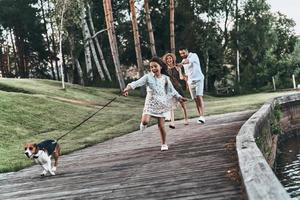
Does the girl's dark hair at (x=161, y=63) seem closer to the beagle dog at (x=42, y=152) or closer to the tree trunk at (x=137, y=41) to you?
the beagle dog at (x=42, y=152)

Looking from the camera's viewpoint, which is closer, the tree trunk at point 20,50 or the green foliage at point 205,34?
the green foliage at point 205,34

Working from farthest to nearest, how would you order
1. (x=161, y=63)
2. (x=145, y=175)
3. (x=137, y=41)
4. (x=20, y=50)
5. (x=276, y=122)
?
1. (x=20, y=50)
2. (x=137, y=41)
3. (x=276, y=122)
4. (x=161, y=63)
5. (x=145, y=175)

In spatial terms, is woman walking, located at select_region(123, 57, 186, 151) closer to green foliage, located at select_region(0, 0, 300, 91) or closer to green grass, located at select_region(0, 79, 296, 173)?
green grass, located at select_region(0, 79, 296, 173)

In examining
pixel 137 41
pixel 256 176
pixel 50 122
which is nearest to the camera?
pixel 256 176

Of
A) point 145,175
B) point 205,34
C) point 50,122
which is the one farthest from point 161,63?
point 205,34

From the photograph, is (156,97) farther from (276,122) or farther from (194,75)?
(276,122)

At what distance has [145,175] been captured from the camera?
7.35 meters

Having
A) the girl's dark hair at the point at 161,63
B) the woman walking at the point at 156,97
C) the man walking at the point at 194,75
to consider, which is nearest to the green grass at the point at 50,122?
the man walking at the point at 194,75

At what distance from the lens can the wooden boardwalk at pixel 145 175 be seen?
6.08 meters

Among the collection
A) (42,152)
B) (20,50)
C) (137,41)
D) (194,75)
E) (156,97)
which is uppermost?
(20,50)

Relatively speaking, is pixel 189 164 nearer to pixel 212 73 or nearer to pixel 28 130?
pixel 28 130

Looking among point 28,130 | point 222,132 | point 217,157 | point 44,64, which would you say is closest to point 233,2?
point 44,64

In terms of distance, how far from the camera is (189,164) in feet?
25.5

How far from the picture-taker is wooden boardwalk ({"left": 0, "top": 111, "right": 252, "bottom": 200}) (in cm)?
608
